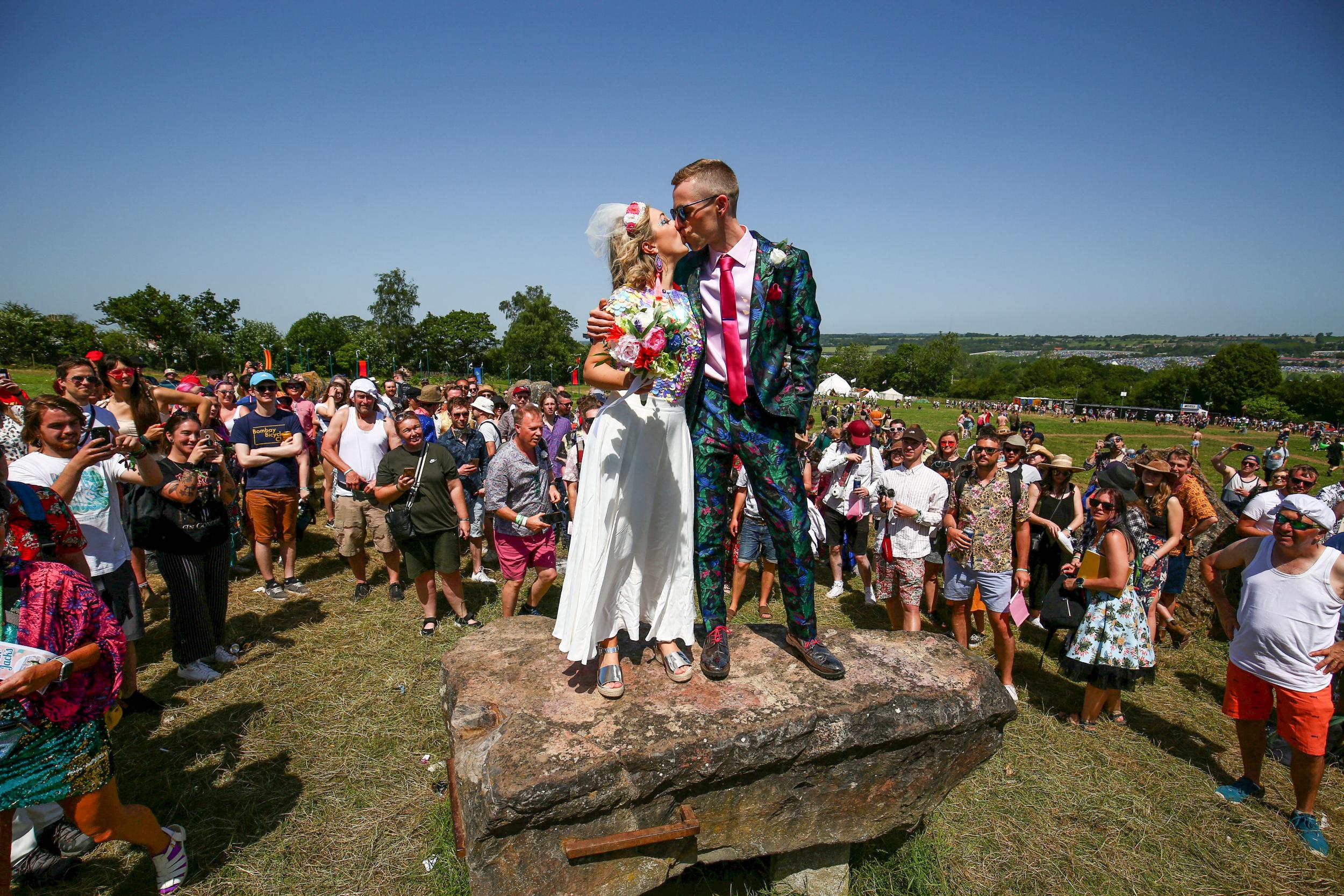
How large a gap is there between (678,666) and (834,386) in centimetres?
6995

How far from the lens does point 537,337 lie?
81.3 meters

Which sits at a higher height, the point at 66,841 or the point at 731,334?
the point at 731,334

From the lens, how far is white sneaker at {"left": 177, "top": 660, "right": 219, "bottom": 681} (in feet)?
18.0

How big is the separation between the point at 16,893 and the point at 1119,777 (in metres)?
7.37

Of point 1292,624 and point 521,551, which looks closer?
point 1292,624

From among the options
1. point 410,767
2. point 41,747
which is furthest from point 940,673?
point 41,747

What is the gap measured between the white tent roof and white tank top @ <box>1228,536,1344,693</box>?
215 feet

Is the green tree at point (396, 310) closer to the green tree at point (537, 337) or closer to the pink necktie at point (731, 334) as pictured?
the green tree at point (537, 337)

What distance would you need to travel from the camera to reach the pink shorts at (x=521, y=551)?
621 centimetres

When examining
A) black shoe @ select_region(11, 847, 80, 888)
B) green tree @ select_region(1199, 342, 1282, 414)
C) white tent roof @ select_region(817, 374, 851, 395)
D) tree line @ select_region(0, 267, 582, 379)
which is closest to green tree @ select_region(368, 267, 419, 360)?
tree line @ select_region(0, 267, 582, 379)

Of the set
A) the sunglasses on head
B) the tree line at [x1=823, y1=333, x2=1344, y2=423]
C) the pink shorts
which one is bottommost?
the tree line at [x1=823, y1=333, x2=1344, y2=423]

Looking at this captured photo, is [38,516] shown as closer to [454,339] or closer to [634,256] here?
[634,256]

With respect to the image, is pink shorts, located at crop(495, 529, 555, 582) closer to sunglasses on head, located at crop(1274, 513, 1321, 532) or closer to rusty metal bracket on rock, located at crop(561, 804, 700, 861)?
rusty metal bracket on rock, located at crop(561, 804, 700, 861)

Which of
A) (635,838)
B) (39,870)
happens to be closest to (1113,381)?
(635,838)
